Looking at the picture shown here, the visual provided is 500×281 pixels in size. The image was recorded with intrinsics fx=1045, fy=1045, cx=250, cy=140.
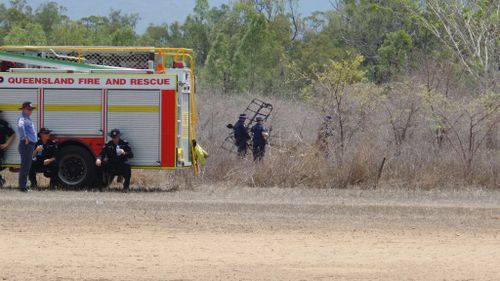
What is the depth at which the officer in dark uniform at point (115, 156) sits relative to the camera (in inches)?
815

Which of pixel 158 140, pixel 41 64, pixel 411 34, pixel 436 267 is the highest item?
pixel 411 34

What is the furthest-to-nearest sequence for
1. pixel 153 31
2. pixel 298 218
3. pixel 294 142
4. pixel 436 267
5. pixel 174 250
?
pixel 153 31 → pixel 294 142 → pixel 298 218 → pixel 174 250 → pixel 436 267

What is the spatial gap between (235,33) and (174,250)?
38.7 meters

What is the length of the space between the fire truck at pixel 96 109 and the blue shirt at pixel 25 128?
0.97 meters

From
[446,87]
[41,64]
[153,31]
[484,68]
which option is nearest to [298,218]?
[41,64]

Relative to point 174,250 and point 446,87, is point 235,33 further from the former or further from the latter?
point 174,250

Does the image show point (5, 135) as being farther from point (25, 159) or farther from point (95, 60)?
point (95, 60)

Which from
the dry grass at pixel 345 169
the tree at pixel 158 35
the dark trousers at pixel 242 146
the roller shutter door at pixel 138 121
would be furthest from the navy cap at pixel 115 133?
the tree at pixel 158 35

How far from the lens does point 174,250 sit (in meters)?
13.5

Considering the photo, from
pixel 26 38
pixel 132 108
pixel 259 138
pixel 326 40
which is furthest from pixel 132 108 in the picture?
pixel 326 40

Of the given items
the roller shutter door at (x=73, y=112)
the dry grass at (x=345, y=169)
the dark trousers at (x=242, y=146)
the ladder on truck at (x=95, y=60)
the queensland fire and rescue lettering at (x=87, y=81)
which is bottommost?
the dry grass at (x=345, y=169)

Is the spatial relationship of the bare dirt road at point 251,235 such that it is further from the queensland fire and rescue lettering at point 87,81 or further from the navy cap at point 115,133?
the queensland fire and rescue lettering at point 87,81

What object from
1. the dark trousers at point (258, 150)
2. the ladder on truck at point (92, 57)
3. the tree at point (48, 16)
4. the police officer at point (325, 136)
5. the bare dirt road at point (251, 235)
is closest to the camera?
the bare dirt road at point (251, 235)

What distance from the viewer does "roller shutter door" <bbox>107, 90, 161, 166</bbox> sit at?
2102 cm
